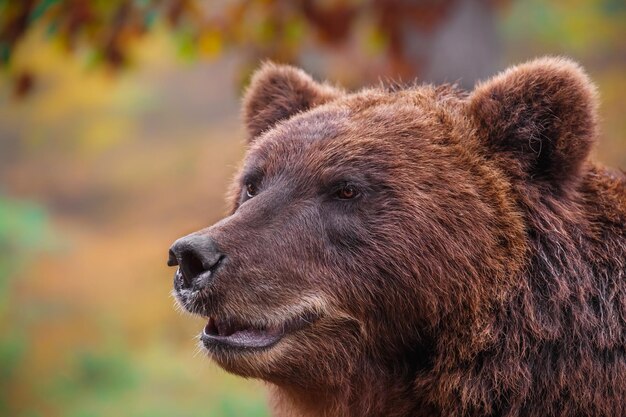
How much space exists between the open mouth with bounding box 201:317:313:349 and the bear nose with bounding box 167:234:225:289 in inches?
9.1

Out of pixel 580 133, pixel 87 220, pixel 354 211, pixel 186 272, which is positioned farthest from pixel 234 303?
pixel 87 220

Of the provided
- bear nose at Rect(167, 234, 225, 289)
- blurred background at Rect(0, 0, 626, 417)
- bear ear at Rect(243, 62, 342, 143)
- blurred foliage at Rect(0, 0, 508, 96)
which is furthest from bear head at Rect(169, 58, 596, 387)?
blurred background at Rect(0, 0, 626, 417)

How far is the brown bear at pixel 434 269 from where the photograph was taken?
4355 mm

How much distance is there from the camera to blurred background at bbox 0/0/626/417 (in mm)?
10328

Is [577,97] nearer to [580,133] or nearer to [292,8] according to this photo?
[580,133]

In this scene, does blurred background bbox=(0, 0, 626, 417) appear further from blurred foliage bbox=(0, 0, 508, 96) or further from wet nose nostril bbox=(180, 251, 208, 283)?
wet nose nostril bbox=(180, 251, 208, 283)

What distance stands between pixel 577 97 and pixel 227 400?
850cm

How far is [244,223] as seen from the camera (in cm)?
444

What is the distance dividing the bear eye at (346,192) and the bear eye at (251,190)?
517 mm

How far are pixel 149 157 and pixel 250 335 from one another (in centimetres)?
1073

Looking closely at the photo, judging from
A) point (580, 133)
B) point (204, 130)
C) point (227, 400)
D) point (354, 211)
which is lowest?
point (227, 400)

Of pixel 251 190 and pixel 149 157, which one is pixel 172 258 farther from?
pixel 149 157

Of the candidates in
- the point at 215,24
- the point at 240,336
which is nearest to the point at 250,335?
the point at 240,336

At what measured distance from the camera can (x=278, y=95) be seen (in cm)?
564
